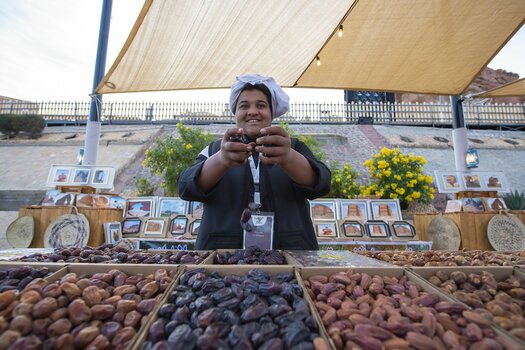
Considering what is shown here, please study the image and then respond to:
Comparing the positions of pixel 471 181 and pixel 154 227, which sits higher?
pixel 471 181

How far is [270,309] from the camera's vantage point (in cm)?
86

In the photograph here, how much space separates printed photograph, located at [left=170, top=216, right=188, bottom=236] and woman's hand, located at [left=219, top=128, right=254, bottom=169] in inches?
127

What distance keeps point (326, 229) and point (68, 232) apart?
11.6 feet

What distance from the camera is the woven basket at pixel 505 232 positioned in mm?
3902

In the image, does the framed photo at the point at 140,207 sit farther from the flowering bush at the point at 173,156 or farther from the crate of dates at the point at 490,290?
the crate of dates at the point at 490,290

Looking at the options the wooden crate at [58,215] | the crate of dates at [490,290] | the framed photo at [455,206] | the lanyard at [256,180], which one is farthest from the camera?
the framed photo at [455,206]

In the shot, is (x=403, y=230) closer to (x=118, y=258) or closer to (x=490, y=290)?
(x=490, y=290)

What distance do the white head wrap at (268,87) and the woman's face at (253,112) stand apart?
5cm

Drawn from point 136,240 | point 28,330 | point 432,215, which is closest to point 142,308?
point 28,330

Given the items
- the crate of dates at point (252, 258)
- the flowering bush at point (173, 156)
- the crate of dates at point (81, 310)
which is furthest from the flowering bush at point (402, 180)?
the crate of dates at point (81, 310)

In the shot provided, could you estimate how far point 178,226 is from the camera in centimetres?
435

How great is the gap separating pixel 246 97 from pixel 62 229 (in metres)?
3.32

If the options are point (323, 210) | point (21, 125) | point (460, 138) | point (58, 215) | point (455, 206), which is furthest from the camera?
point (21, 125)

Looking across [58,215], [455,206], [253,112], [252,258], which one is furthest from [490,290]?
[58,215]
